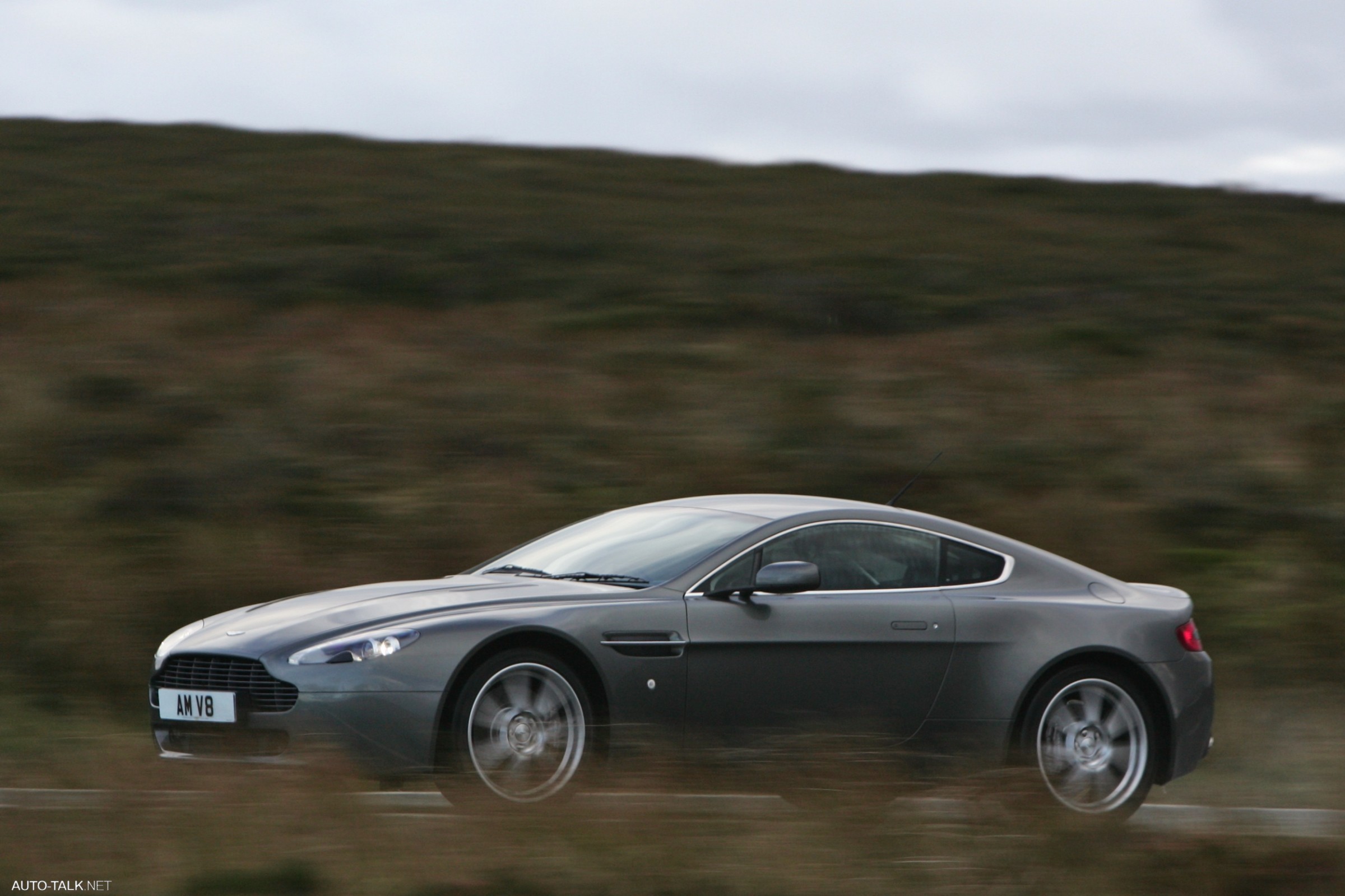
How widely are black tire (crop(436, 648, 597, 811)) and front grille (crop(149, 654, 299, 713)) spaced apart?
0.63 m

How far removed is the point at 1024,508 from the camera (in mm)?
12430

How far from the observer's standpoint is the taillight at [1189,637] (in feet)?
23.1

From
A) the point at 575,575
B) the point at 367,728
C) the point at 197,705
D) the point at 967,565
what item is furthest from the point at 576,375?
the point at 367,728

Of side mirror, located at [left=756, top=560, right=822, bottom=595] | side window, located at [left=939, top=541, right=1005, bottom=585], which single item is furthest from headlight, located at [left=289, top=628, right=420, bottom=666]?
side window, located at [left=939, top=541, right=1005, bottom=585]

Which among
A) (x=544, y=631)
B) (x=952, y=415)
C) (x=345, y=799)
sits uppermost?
(x=952, y=415)

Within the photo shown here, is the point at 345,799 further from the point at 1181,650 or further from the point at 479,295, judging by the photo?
the point at 479,295

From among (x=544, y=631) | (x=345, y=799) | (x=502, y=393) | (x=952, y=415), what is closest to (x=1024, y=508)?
(x=952, y=415)

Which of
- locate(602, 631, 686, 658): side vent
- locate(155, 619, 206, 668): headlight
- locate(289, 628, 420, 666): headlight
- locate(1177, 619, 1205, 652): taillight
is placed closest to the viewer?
locate(289, 628, 420, 666): headlight

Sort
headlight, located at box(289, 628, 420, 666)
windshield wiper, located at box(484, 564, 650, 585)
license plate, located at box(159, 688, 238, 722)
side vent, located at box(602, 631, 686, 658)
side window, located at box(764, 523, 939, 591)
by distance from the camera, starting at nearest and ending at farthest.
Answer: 1. headlight, located at box(289, 628, 420, 666)
2. license plate, located at box(159, 688, 238, 722)
3. side vent, located at box(602, 631, 686, 658)
4. windshield wiper, located at box(484, 564, 650, 585)
5. side window, located at box(764, 523, 939, 591)

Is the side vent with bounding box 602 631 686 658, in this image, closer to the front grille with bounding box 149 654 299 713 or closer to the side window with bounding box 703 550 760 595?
the side window with bounding box 703 550 760 595

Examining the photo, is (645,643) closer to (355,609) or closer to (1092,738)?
(355,609)

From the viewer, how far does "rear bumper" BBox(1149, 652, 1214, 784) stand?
22.4ft

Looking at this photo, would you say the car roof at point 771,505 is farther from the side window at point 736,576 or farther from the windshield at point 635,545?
the side window at point 736,576

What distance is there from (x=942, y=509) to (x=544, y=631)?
704 cm
